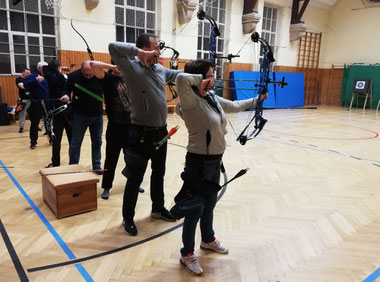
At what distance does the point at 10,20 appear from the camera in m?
7.49

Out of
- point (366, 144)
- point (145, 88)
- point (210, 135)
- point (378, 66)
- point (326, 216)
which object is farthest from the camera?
point (378, 66)

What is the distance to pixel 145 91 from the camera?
7.34 ft

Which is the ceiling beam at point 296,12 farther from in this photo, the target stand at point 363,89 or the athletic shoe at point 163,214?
the athletic shoe at point 163,214

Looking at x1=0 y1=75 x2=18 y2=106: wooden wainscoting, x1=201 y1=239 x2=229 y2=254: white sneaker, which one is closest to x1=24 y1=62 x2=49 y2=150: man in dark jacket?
x1=0 y1=75 x2=18 y2=106: wooden wainscoting

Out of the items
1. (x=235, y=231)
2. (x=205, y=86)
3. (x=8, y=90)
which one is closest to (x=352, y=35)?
(x=8, y=90)

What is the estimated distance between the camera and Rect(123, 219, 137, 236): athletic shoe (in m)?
2.42

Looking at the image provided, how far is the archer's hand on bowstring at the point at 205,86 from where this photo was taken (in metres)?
1.83

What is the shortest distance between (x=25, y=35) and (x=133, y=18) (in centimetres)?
315

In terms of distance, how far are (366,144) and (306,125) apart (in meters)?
2.45

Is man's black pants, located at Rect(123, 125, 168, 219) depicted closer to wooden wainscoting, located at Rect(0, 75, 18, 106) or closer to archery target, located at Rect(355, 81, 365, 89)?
wooden wainscoting, located at Rect(0, 75, 18, 106)

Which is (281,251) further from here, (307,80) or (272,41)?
(307,80)

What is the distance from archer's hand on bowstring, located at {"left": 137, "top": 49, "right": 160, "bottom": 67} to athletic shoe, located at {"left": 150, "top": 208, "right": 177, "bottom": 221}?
4.27 feet

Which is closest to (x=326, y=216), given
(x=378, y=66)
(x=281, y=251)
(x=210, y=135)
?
(x=281, y=251)

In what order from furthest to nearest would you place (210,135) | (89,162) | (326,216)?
(89,162)
(326,216)
(210,135)
